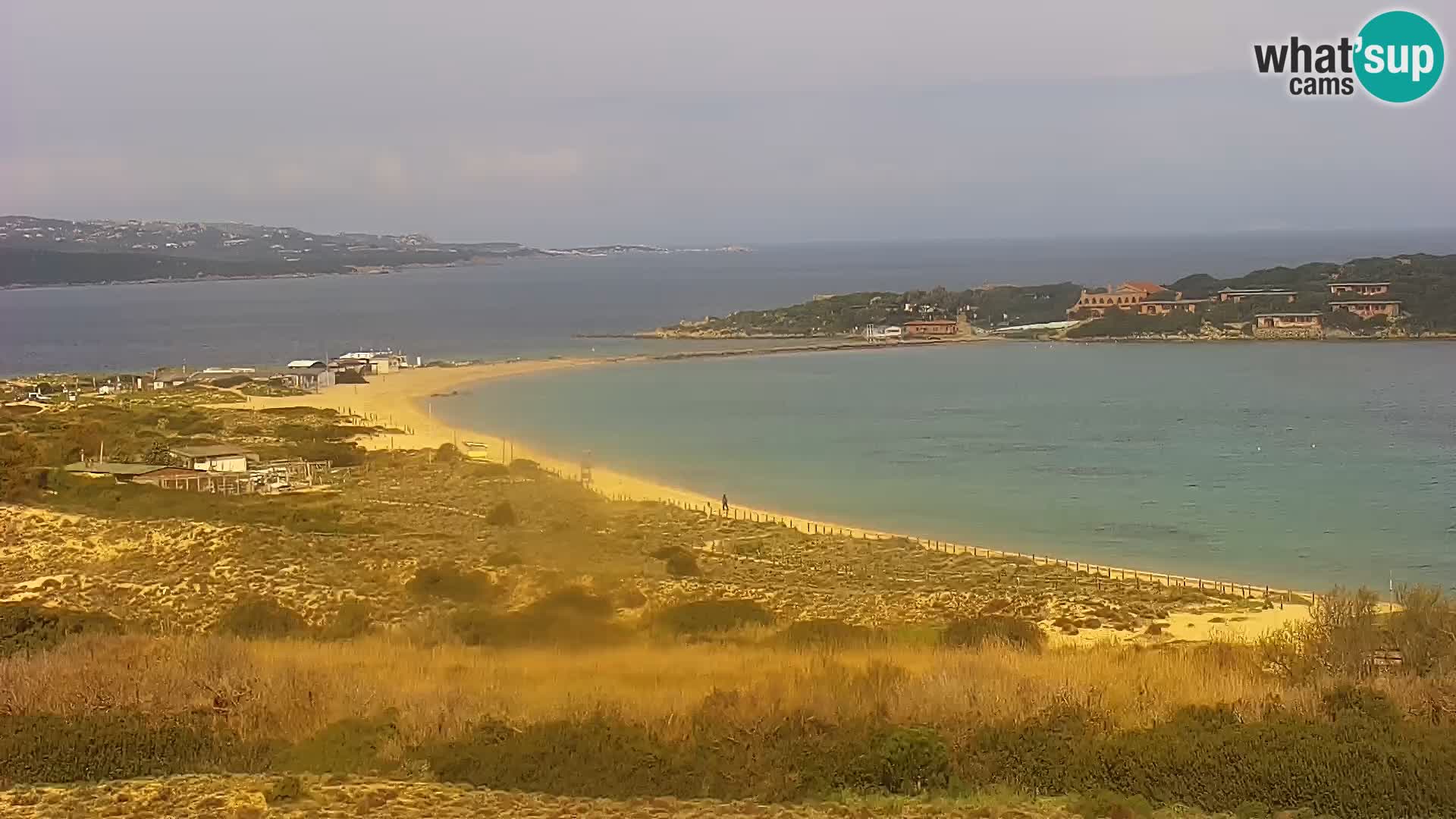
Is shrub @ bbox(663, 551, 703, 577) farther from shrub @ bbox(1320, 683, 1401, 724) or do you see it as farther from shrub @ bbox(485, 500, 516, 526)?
shrub @ bbox(1320, 683, 1401, 724)

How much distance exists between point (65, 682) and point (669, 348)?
64279mm

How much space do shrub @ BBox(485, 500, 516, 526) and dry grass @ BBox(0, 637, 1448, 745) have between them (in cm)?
1022

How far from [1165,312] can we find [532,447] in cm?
5134

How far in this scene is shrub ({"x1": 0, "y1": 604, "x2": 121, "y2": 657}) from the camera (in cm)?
1077

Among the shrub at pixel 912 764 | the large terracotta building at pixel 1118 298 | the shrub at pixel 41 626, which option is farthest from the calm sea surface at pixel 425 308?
the shrub at pixel 912 764

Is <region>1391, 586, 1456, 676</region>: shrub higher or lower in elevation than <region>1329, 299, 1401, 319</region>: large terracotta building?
lower

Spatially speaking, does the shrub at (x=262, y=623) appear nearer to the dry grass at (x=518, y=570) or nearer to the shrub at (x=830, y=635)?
the dry grass at (x=518, y=570)

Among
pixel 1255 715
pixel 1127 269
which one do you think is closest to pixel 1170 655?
pixel 1255 715

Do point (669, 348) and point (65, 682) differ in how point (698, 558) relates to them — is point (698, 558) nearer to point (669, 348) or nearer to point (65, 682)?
point (65, 682)

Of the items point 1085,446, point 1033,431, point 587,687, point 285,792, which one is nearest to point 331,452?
point 1085,446

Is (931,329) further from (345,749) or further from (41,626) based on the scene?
(345,749)

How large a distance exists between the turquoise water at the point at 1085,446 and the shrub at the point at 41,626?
15.1m

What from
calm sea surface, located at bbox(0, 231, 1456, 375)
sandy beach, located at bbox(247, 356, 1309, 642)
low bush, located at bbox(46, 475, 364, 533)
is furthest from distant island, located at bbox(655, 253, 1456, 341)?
low bush, located at bbox(46, 475, 364, 533)

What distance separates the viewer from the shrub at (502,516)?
20406 mm
